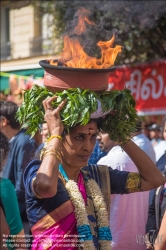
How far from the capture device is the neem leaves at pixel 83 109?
10.1ft

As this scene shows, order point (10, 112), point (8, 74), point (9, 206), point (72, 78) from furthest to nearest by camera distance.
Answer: point (8, 74) → point (10, 112) → point (9, 206) → point (72, 78)

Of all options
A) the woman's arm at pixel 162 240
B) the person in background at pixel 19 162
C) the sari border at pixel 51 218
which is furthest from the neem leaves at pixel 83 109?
the person in background at pixel 19 162

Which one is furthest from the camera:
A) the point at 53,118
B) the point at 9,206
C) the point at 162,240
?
the point at 9,206

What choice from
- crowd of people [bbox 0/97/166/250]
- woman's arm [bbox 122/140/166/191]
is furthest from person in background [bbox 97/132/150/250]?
woman's arm [bbox 122/140/166/191]

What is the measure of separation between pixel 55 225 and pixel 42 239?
11 centimetres

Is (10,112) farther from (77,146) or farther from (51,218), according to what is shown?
(51,218)

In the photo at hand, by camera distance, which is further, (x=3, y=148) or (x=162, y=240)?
(x=3, y=148)

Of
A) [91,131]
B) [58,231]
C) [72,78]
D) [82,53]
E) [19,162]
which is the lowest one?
[58,231]

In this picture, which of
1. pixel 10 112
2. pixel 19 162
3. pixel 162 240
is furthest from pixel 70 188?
pixel 10 112

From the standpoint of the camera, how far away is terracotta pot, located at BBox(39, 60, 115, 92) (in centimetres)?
312

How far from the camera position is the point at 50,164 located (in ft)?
9.43

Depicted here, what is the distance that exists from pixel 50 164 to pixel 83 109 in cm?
42

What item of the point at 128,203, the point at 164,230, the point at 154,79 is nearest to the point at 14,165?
the point at 128,203

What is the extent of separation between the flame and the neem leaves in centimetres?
25
